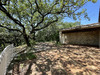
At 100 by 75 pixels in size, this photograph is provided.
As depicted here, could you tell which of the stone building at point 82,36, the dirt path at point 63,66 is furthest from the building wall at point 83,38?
the dirt path at point 63,66

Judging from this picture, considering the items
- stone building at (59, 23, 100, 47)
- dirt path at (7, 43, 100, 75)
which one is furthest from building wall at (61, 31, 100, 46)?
dirt path at (7, 43, 100, 75)

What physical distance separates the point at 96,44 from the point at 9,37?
42.5ft

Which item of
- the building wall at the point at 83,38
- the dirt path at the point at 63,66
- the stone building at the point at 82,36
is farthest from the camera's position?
the building wall at the point at 83,38

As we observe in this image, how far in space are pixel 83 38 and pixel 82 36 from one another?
267 mm

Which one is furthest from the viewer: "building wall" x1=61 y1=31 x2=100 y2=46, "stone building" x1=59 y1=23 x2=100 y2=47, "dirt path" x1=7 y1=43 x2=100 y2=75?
"building wall" x1=61 y1=31 x2=100 y2=46

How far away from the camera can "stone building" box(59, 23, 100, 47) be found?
706 centimetres

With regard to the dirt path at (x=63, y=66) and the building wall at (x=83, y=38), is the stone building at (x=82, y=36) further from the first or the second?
the dirt path at (x=63, y=66)

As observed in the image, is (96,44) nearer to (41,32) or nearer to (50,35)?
(50,35)

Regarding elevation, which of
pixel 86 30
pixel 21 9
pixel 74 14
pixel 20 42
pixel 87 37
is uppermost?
pixel 21 9

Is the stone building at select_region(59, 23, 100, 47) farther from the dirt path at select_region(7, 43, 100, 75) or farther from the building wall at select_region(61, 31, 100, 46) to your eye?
the dirt path at select_region(7, 43, 100, 75)

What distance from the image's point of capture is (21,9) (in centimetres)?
695

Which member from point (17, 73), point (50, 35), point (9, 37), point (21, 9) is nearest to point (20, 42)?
point (9, 37)

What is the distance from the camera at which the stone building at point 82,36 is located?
278 inches

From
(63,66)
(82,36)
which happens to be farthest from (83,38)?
(63,66)
